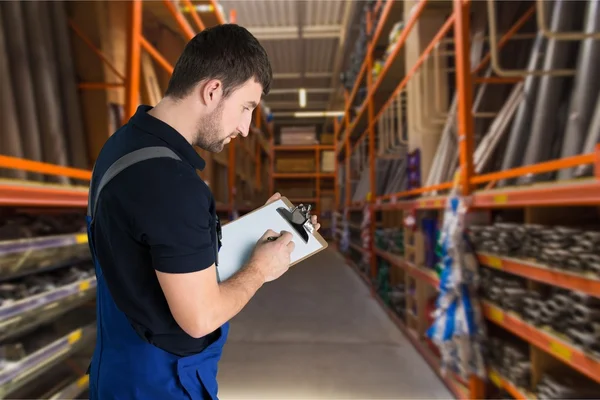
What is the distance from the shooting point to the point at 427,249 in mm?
3279

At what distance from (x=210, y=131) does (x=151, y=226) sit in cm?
27

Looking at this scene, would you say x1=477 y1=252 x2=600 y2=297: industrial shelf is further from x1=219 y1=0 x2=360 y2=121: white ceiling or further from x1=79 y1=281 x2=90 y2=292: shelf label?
x1=219 y1=0 x2=360 y2=121: white ceiling

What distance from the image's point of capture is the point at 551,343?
162cm

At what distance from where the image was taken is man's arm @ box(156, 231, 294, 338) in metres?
0.79

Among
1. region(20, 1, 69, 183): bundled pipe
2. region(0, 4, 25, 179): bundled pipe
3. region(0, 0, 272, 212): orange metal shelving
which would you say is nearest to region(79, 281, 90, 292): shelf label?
region(0, 0, 272, 212): orange metal shelving

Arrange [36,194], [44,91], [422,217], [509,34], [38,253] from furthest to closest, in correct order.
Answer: [422,217] → [509,34] → [44,91] → [38,253] → [36,194]

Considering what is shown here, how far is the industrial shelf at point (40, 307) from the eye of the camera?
62.9 inches

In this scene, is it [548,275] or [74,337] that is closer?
[548,275]

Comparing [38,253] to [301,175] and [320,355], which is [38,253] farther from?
[301,175]

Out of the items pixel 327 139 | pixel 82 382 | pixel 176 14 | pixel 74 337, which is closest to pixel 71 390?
pixel 82 382

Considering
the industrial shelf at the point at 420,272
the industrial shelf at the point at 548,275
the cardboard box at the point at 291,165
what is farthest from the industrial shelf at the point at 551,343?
the cardboard box at the point at 291,165

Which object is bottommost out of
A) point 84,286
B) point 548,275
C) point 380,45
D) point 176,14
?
point 84,286

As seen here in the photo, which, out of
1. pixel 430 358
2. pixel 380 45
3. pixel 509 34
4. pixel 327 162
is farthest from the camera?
pixel 327 162

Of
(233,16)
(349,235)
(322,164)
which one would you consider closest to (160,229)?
(233,16)
